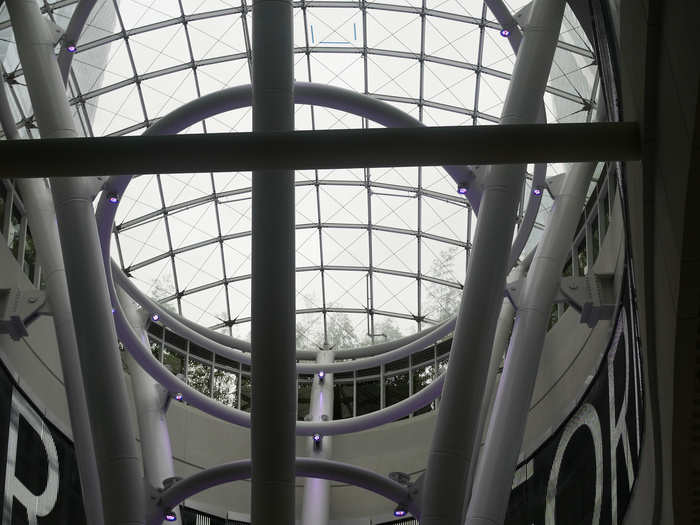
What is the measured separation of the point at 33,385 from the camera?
27516mm

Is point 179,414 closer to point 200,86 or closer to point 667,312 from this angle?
point 200,86

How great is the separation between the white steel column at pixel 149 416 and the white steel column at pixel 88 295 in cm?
1048

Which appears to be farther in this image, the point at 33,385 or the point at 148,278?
the point at 148,278

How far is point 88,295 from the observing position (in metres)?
16.0

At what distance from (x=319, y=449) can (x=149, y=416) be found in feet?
29.2

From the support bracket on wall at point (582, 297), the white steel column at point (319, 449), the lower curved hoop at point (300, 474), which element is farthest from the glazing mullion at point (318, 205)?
the lower curved hoop at point (300, 474)

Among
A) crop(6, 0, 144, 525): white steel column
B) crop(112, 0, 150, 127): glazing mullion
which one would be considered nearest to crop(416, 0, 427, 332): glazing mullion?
crop(112, 0, 150, 127): glazing mullion

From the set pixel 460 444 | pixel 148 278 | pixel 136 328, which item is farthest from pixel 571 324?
pixel 148 278

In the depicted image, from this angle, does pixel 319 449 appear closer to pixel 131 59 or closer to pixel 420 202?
pixel 420 202

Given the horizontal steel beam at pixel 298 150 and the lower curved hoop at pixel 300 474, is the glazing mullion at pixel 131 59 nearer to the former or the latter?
the lower curved hoop at pixel 300 474

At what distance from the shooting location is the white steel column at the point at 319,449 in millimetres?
34000

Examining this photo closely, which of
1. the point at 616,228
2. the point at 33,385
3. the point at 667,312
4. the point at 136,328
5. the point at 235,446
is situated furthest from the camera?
the point at 235,446

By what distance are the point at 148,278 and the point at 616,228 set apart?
23966mm

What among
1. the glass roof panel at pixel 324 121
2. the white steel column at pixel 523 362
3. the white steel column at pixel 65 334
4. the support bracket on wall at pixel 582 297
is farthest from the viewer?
the glass roof panel at pixel 324 121
